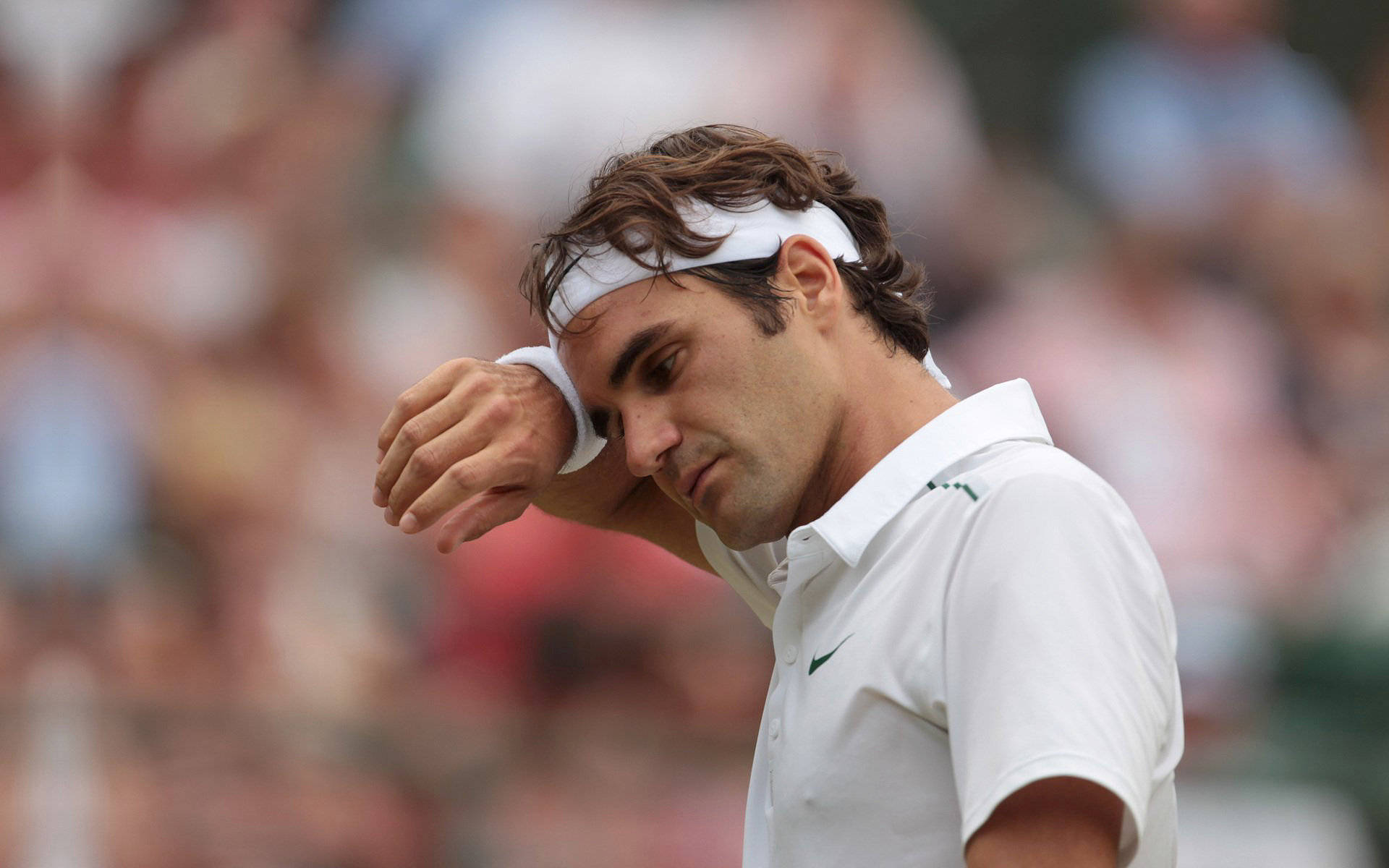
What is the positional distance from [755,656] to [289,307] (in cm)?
236

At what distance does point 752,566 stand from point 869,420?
435 millimetres

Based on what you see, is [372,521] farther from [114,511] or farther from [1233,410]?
[1233,410]

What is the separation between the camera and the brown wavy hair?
2092mm

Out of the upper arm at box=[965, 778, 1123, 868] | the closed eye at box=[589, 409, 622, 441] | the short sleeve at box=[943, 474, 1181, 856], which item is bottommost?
the upper arm at box=[965, 778, 1123, 868]

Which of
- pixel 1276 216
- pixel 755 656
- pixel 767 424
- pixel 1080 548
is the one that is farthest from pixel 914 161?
pixel 1080 548

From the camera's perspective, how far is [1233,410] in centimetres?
676

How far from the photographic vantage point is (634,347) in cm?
207

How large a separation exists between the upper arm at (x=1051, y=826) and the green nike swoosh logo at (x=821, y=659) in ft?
1.11

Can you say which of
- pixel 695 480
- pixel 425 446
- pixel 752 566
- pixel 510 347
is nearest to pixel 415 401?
pixel 425 446

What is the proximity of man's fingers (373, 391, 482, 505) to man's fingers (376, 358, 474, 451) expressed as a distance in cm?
1

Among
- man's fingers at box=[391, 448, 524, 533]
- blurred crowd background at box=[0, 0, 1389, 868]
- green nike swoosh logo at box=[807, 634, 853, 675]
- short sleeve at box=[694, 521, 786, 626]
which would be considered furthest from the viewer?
blurred crowd background at box=[0, 0, 1389, 868]

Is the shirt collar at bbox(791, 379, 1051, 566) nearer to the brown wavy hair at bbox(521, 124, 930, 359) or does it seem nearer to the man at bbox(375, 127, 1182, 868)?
the man at bbox(375, 127, 1182, 868)

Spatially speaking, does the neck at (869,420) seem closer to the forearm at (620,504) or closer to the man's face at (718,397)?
the man's face at (718,397)

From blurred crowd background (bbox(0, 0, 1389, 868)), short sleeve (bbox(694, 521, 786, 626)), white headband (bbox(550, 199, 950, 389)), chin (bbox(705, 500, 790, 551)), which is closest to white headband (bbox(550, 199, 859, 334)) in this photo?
white headband (bbox(550, 199, 950, 389))
